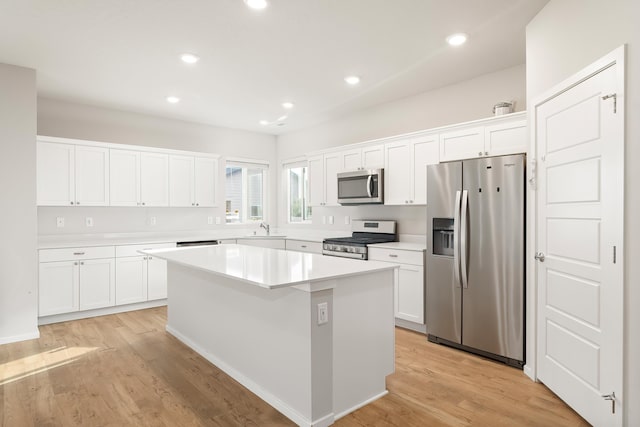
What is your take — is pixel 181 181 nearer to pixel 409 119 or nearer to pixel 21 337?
pixel 21 337

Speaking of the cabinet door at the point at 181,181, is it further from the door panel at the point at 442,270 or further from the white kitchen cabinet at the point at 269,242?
the door panel at the point at 442,270

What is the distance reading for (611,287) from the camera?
1.96 meters

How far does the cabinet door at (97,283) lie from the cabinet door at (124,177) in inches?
33.1

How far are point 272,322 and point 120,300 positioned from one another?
3.09 m

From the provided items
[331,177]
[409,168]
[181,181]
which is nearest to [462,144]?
[409,168]

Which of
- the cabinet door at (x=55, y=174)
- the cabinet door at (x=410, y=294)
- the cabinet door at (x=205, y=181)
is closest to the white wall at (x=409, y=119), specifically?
the cabinet door at (x=410, y=294)

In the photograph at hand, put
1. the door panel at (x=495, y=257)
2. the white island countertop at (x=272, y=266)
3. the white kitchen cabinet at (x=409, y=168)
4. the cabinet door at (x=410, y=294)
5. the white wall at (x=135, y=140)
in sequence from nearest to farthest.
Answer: the white island countertop at (x=272, y=266) → the door panel at (x=495, y=257) → the cabinet door at (x=410, y=294) → the white kitchen cabinet at (x=409, y=168) → the white wall at (x=135, y=140)

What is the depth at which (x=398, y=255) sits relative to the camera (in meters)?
3.96

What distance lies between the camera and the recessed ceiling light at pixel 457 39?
295cm

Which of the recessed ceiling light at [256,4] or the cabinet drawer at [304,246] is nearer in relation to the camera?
the recessed ceiling light at [256,4]

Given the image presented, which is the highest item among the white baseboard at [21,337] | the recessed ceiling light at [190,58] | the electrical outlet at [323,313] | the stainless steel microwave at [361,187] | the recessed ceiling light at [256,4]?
the recessed ceiling light at [256,4]

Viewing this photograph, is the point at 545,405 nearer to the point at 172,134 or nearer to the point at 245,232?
the point at 245,232

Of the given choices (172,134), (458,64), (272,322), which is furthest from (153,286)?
(458,64)

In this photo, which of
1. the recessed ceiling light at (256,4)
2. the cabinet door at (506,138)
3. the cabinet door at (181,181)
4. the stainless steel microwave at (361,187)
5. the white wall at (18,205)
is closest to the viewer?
the recessed ceiling light at (256,4)
